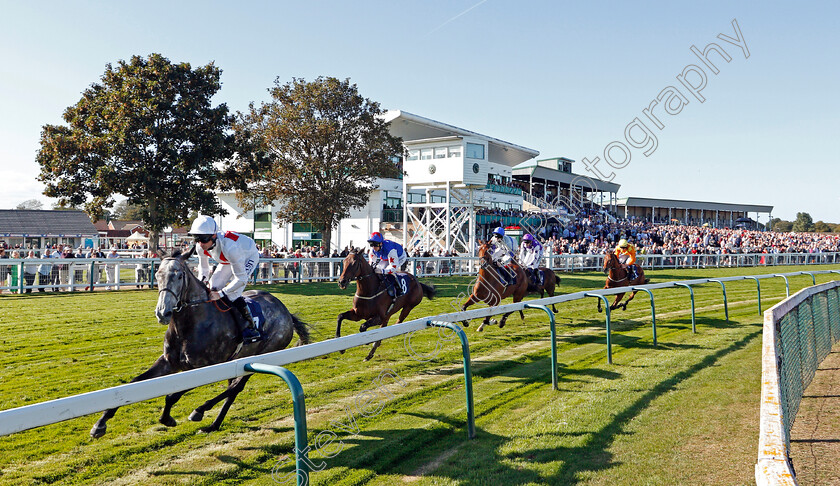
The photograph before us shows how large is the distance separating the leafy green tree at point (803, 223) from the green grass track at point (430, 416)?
3955 inches

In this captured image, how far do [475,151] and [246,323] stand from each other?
77.7ft

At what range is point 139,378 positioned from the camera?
4352 mm

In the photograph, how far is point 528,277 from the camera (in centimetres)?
1216

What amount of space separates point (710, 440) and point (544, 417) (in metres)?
1.34

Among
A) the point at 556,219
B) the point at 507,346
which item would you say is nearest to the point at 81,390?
the point at 507,346

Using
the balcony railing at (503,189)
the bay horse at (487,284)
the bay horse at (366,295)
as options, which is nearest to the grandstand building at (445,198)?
the balcony railing at (503,189)

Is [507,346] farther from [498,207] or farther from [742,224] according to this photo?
[742,224]

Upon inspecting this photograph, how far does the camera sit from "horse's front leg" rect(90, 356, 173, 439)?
162 inches

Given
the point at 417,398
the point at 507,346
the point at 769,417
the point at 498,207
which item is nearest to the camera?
the point at 769,417

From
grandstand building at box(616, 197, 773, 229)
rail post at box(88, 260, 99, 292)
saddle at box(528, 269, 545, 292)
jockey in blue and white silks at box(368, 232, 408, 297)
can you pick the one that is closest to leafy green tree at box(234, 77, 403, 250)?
rail post at box(88, 260, 99, 292)

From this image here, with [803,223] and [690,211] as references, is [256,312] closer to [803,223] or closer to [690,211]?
[690,211]

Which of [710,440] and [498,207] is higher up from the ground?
[498,207]

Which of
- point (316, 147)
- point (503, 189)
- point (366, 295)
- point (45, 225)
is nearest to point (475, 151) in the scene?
point (316, 147)

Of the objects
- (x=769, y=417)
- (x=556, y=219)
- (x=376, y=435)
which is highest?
(x=556, y=219)
